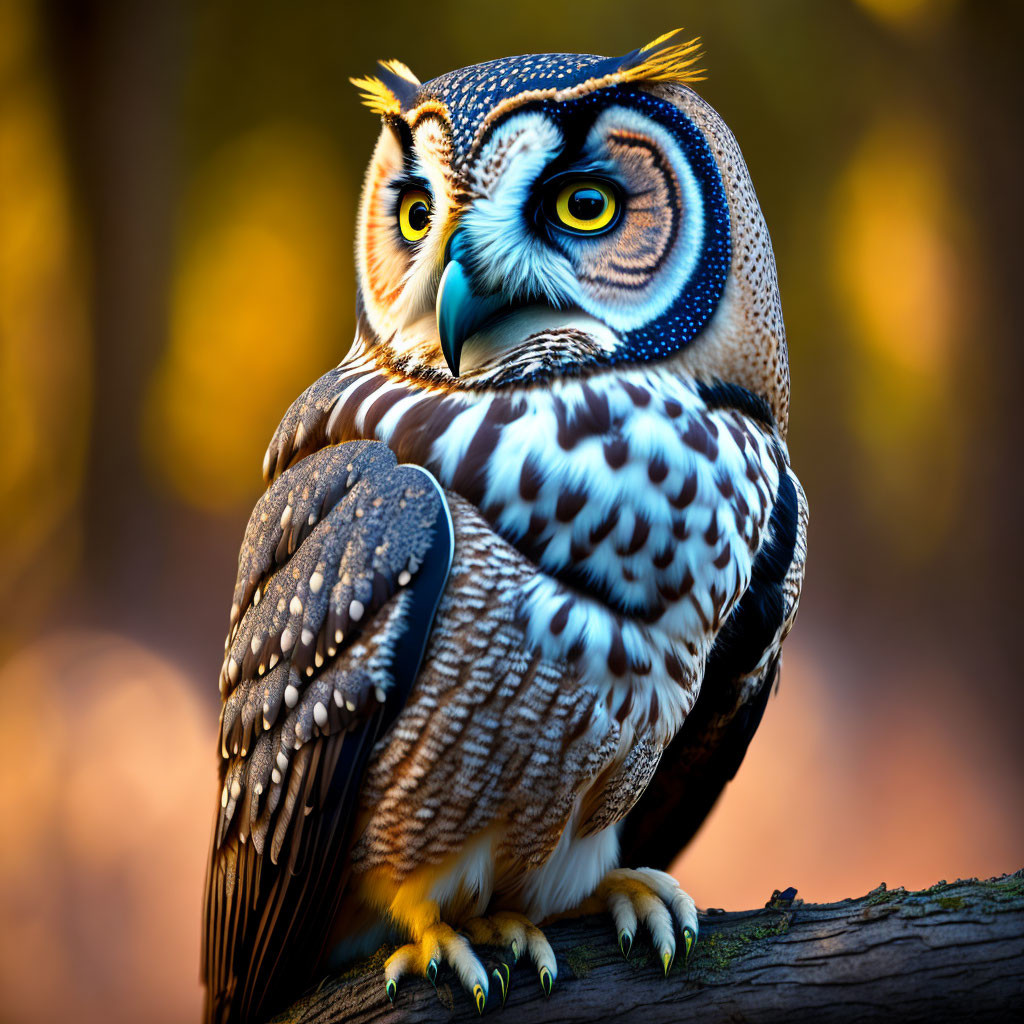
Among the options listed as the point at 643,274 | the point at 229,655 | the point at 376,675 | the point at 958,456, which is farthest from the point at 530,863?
the point at 958,456

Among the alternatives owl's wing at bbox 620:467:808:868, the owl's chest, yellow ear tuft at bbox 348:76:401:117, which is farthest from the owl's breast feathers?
yellow ear tuft at bbox 348:76:401:117

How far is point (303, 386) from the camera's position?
3227 mm

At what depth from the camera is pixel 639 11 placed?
2951mm

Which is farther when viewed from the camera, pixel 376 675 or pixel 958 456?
pixel 958 456

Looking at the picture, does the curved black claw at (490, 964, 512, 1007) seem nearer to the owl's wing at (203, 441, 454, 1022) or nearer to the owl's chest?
the owl's wing at (203, 441, 454, 1022)

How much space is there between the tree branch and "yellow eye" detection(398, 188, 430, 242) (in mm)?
917

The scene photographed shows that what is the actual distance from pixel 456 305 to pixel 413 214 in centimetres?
21

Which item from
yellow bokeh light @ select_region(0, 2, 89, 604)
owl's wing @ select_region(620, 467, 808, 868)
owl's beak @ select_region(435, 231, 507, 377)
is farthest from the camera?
yellow bokeh light @ select_region(0, 2, 89, 604)

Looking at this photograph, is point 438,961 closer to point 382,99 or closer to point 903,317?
point 382,99

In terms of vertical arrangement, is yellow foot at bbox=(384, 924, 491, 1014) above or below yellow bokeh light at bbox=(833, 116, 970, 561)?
below

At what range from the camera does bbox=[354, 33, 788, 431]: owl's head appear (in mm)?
1011

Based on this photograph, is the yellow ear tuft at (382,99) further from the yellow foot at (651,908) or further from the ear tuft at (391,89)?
the yellow foot at (651,908)

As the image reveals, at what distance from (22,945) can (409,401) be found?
2758 millimetres

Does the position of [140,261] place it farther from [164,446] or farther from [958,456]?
[958,456]
